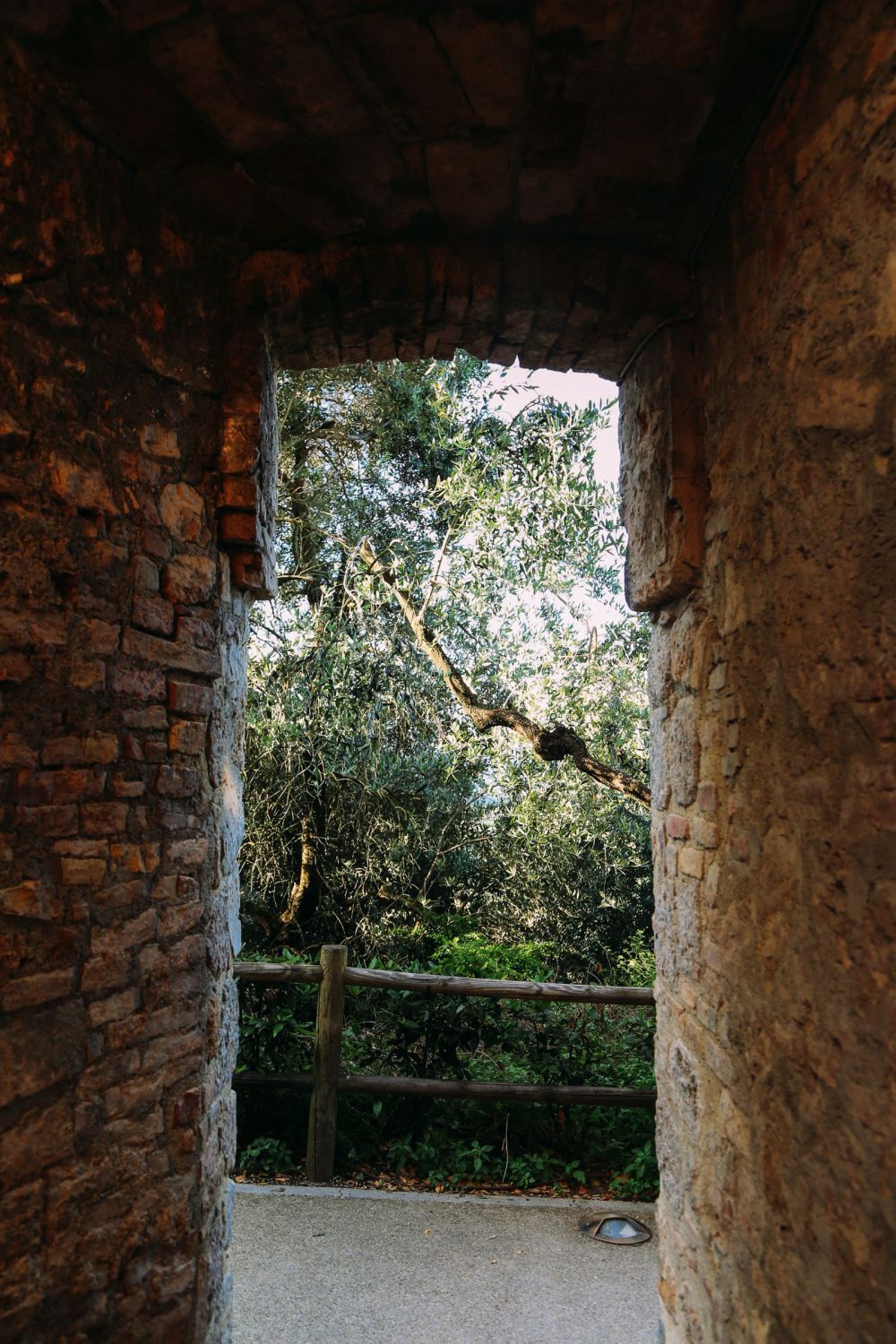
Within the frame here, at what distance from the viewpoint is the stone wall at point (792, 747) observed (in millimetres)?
1309

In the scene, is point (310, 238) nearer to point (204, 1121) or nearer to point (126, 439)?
point (126, 439)

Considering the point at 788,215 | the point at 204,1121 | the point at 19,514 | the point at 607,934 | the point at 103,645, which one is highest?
the point at 788,215

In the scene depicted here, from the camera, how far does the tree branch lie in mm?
4953

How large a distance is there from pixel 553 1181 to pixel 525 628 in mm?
3151

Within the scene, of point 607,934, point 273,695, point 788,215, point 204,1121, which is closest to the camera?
point 788,215

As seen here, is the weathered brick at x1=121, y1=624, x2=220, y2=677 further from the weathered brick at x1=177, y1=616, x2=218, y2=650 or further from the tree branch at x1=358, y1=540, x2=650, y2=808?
the tree branch at x1=358, y1=540, x2=650, y2=808

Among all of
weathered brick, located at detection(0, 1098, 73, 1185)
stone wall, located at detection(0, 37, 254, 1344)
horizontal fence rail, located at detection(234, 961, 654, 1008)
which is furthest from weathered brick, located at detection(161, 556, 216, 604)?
horizontal fence rail, located at detection(234, 961, 654, 1008)

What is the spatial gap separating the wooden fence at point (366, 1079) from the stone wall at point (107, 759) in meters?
1.57

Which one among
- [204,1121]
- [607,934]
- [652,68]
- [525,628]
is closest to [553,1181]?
[204,1121]

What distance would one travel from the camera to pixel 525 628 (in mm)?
5500

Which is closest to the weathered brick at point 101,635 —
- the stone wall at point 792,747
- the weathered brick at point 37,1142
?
the weathered brick at point 37,1142

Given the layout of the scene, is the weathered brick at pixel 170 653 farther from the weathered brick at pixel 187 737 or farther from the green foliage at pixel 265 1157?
the green foliage at pixel 265 1157

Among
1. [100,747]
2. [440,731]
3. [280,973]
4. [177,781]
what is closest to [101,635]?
[100,747]

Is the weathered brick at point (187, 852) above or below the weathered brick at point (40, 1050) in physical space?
above
